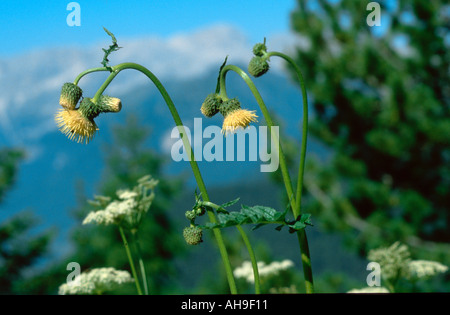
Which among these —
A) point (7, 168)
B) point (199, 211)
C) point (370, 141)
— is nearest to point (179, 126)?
point (199, 211)

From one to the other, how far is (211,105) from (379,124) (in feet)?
20.0

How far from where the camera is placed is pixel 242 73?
917 mm

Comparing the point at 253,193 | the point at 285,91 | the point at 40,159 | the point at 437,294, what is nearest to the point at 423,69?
the point at 437,294

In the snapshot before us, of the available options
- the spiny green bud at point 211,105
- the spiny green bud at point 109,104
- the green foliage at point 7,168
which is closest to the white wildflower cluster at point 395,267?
the spiny green bud at point 211,105

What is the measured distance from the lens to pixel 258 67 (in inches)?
37.5

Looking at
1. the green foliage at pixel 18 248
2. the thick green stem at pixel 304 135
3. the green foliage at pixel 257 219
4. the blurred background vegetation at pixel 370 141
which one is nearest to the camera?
the green foliage at pixel 257 219

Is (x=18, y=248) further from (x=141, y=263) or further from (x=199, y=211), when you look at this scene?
(x=199, y=211)

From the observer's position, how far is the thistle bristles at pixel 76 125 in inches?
34.6

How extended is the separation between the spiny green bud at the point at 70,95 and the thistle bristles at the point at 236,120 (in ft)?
0.92

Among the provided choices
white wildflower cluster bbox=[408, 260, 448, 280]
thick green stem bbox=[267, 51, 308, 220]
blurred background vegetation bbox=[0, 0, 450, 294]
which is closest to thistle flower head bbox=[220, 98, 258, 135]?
thick green stem bbox=[267, 51, 308, 220]

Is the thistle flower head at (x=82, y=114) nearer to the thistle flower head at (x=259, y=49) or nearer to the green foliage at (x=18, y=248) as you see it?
the thistle flower head at (x=259, y=49)

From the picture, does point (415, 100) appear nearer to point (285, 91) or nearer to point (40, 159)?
point (285, 91)

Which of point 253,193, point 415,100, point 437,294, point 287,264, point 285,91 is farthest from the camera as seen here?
point 285,91

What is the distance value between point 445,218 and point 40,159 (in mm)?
40018
